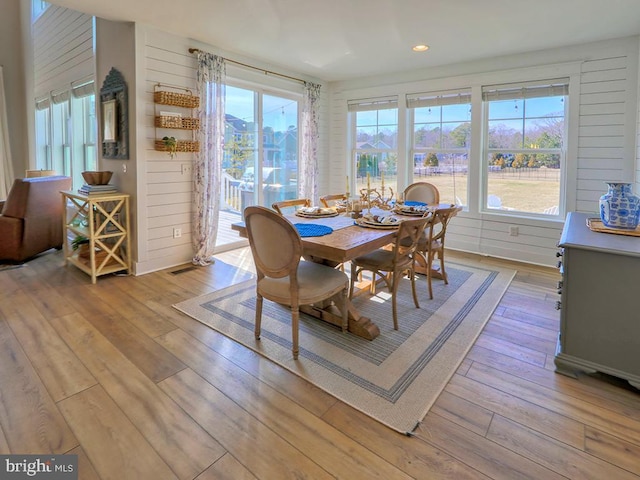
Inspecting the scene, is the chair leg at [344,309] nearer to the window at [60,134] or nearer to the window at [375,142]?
the window at [375,142]

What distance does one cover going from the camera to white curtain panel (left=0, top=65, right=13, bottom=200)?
21.7 ft

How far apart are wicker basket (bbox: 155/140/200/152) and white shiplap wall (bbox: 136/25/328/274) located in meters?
0.08

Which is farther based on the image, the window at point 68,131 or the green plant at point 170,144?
the window at point 68,131

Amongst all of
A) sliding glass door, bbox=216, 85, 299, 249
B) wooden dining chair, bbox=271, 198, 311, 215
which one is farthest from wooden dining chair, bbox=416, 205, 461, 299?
sliding glass door, bbox=216, 85, 299, 249

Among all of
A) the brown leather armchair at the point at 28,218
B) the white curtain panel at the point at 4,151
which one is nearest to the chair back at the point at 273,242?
the brown leather armchair at the point at 28,218

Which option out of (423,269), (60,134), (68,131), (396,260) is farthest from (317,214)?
(60,134)

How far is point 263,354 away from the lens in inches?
92.9

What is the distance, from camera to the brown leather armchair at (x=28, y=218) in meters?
4.12

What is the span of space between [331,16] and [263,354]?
2.87m

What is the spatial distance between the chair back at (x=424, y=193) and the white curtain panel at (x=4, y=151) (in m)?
7.12

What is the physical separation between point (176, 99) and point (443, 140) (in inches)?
132

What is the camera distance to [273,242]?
2217 millimetres

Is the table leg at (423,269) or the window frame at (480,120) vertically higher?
the window frame at (480,120)

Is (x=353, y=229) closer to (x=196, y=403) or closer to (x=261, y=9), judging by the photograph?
(x=196, y=403)
